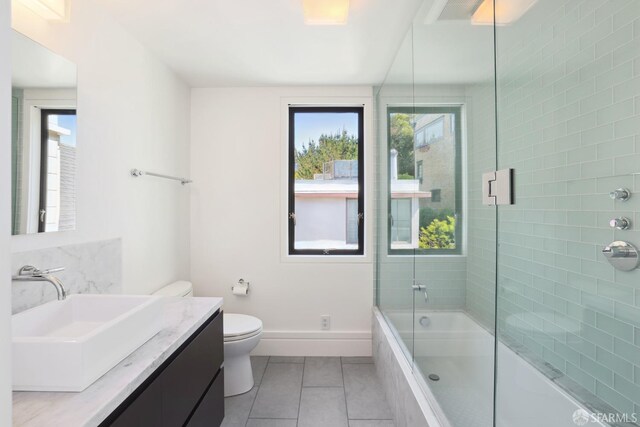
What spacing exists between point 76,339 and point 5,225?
468mm

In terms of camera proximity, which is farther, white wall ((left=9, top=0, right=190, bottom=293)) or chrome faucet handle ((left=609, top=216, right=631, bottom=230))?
white wall ((left=9, top=0, right=190, bottom=293))

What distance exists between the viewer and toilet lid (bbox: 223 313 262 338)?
2127 millimetres

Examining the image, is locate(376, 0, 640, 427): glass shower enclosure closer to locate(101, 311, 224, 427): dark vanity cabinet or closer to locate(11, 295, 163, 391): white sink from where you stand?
locate(101, 311, 224, 427): dark vanity cabinet

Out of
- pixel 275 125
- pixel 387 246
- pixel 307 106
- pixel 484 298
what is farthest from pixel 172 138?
pixel 484 298

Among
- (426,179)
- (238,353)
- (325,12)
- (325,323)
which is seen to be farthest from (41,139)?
(325,323)

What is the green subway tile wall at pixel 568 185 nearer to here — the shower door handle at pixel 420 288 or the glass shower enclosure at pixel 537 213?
the glass shower enclosure at pixel 537 213

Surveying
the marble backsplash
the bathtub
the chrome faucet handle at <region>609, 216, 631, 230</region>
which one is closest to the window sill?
the bathtub

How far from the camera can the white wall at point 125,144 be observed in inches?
62.4

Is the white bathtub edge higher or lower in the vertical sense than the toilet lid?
lower

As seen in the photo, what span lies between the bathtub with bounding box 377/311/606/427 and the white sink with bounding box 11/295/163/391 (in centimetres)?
122

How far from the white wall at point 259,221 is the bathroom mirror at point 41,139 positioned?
1.30m

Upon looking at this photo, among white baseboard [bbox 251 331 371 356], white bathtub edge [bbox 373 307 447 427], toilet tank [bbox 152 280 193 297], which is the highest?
toilet tank [bbox 152 280 193 297]

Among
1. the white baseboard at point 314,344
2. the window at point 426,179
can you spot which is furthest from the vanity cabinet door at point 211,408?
the window at point 426,179

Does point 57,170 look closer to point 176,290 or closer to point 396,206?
point 176,290
